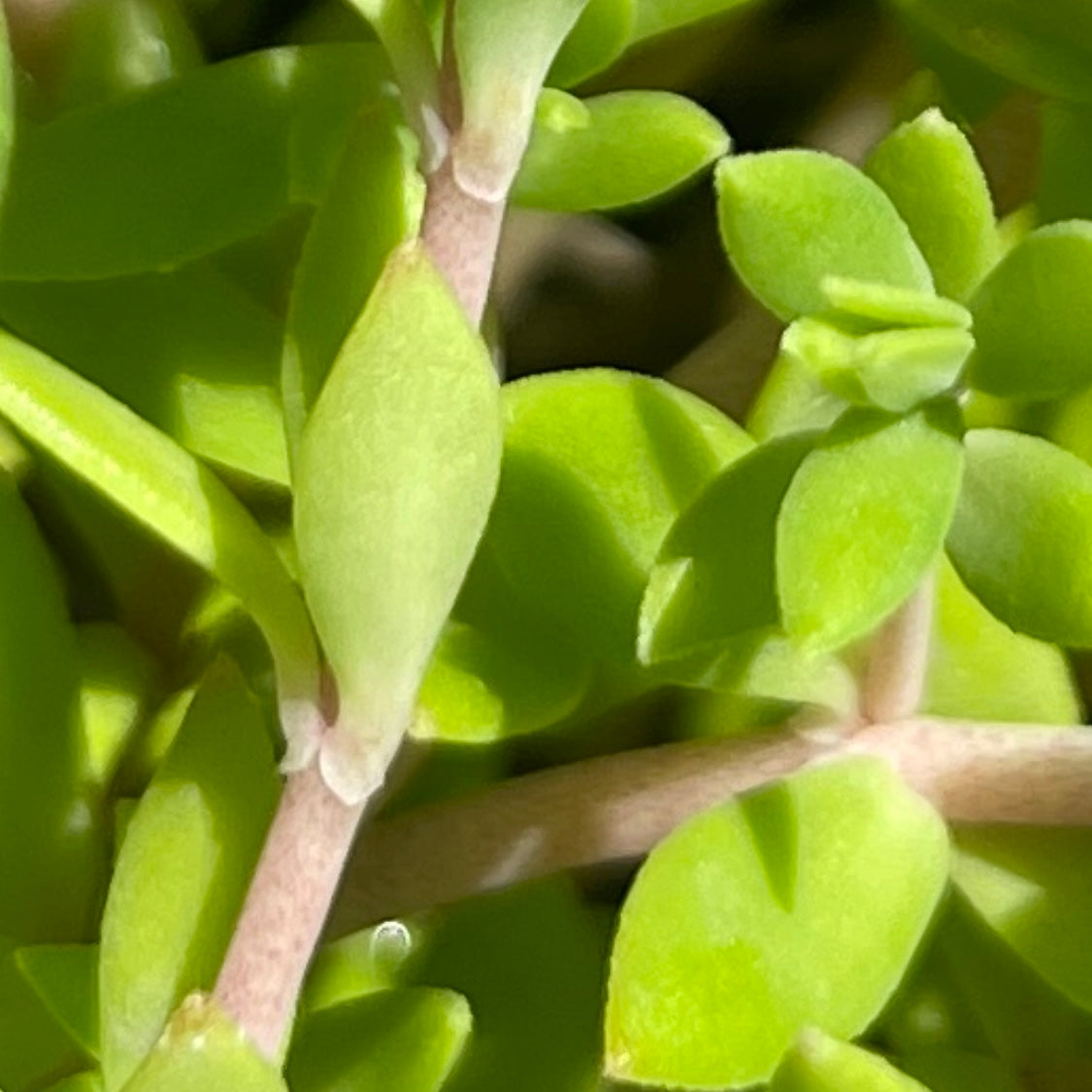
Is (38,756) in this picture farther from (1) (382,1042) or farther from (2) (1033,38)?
(2) (1033,38)

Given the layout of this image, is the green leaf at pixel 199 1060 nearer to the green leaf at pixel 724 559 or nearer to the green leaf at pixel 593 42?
the green leaf at pixel 724 559

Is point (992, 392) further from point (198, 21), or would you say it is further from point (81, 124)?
point (198, 21)

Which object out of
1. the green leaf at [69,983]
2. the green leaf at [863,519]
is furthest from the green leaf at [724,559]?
the green leaf at [69,983]

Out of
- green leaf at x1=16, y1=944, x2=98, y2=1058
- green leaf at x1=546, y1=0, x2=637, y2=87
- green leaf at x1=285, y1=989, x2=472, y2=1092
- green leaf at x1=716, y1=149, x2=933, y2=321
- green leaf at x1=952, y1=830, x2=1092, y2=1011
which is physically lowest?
green leaf at x1=952, y1=830, x2=1092, y2=1011

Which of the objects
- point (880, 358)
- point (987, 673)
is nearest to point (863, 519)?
point (880, 358)

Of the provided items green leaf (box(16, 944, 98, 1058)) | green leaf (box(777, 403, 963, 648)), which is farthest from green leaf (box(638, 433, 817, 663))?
green leaf (box(16, 944, 98, 1058))

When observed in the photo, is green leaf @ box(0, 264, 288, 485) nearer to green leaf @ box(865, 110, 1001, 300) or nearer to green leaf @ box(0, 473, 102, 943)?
green leaf @ box(0, 473, 102, 943)
